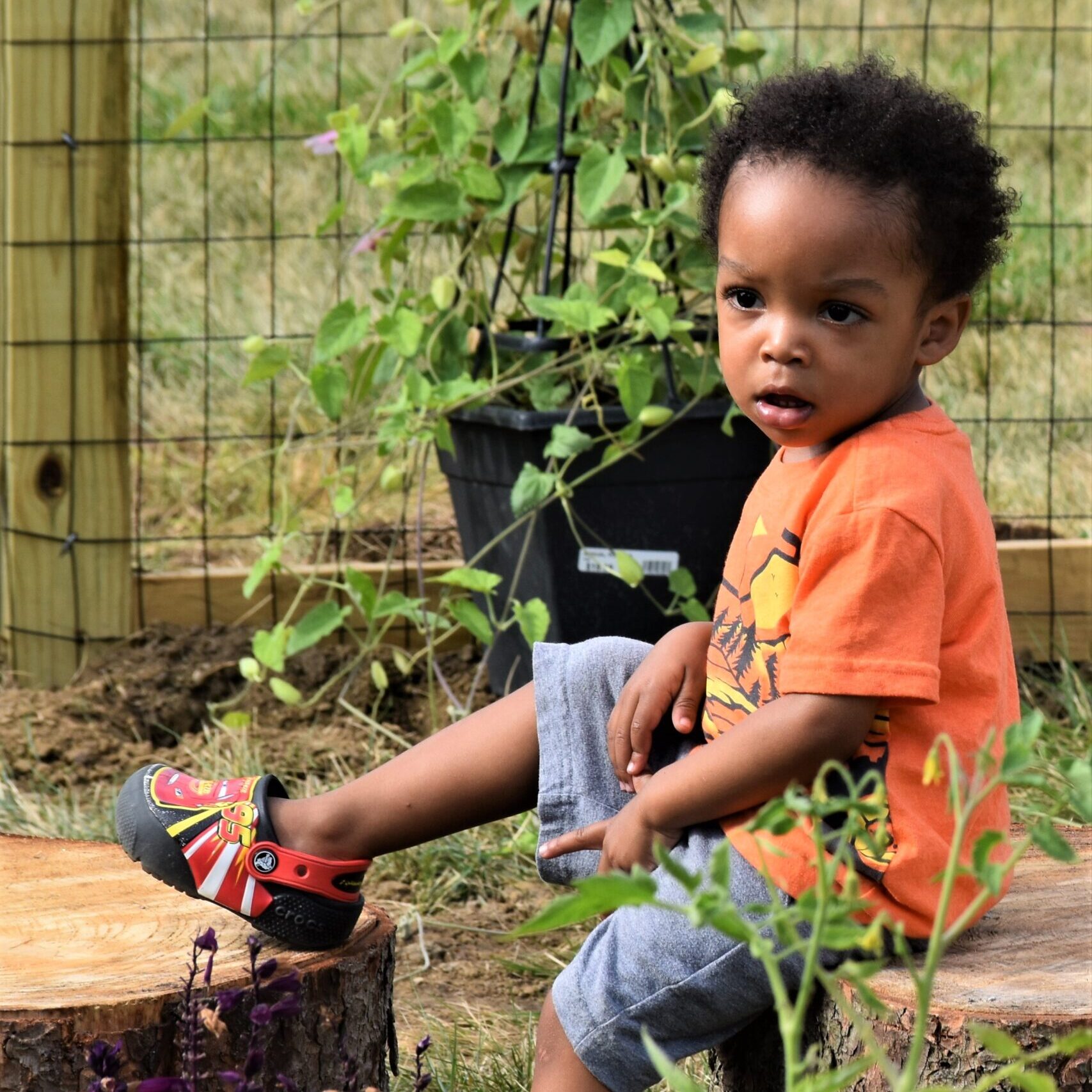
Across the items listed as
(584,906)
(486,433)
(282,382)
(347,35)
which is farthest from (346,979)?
(282,382)

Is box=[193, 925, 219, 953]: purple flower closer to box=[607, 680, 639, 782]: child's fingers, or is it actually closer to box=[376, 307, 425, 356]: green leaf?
box=[607, 680, 639, 782]: child's fingers

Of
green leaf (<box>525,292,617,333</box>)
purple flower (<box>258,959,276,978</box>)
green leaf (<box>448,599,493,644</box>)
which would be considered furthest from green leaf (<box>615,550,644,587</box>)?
purple flower (<box>258,959,276,978</box>)

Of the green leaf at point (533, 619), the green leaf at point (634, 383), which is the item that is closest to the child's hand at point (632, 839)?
the green leaf at point (533, 619)

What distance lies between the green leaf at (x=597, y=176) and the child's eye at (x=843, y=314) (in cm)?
113

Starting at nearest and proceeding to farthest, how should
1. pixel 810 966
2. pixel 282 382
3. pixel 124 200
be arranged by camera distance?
pixel 810 966, pixel 124 200, pixel 282 382

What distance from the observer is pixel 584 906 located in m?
0.85

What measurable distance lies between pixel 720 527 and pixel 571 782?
1.18m

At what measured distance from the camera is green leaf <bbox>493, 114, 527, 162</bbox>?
8.59 feet

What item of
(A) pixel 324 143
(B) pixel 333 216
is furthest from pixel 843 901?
(A) pixel 324 143

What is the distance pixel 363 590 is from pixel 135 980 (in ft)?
4.01

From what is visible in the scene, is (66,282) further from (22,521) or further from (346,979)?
(346,979)

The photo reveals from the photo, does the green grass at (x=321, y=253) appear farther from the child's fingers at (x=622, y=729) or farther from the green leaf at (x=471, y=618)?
the child's fingers at (x=622, y=729)

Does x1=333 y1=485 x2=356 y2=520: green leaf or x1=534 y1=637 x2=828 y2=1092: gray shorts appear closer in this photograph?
x1=534 y1=637 x2=828 y2=1092: gray shorts

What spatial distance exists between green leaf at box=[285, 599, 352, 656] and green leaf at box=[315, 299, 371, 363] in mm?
409
